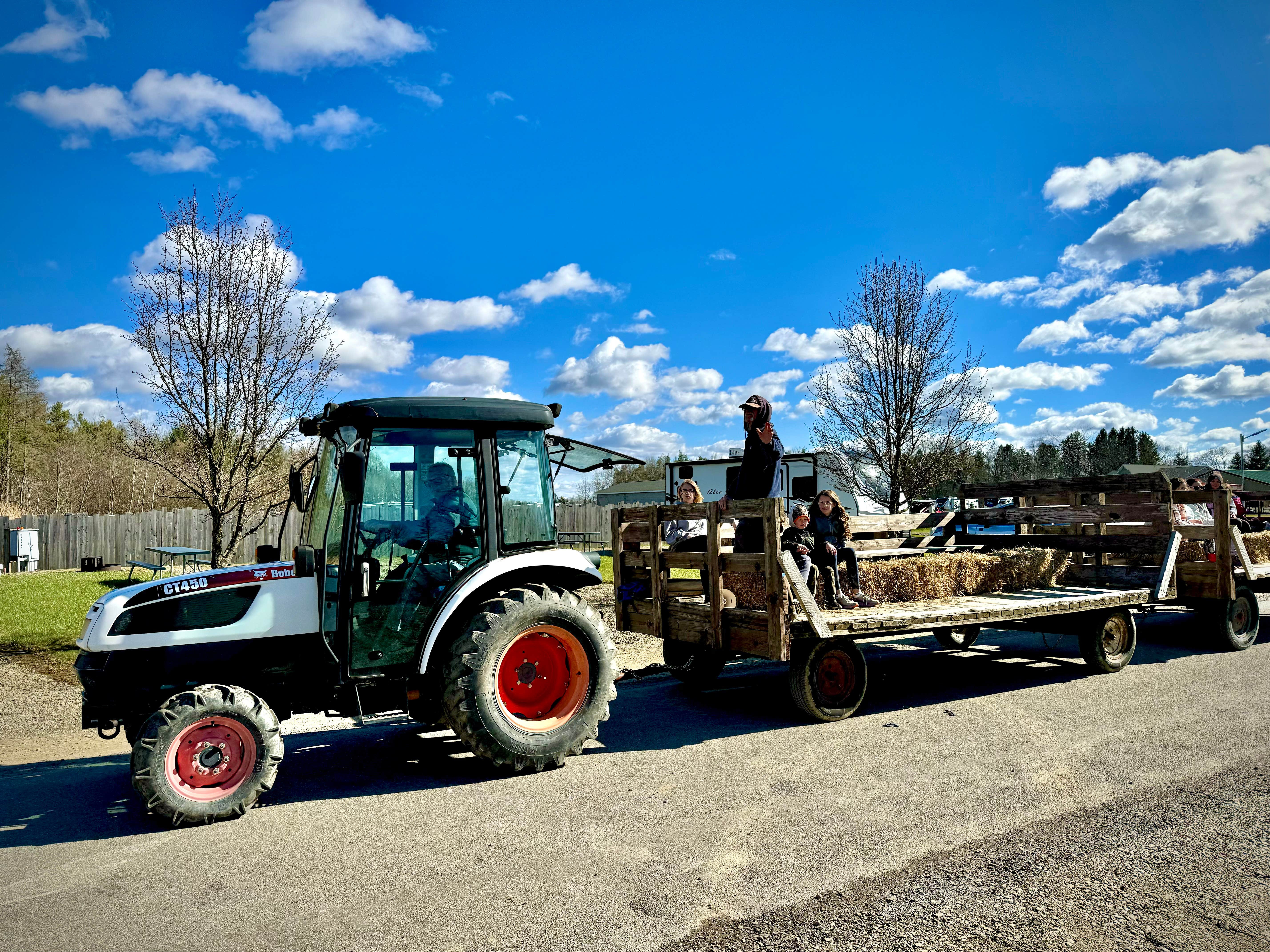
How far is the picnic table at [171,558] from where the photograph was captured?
48.8 ft

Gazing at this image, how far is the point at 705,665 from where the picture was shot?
8.01 metres

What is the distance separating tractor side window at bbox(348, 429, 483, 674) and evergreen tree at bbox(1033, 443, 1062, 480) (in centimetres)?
9086

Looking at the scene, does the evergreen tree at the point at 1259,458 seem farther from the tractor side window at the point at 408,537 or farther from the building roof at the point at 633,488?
the tractor side window at the point at 408,537

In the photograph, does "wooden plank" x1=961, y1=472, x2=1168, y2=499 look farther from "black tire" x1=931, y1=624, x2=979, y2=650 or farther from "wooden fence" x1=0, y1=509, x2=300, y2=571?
"wooden fence" x1=0, y1=509, x2=300, y2=571

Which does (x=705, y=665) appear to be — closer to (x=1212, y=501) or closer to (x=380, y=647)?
(x=380, y=647)

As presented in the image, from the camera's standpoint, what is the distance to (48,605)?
14.0 m

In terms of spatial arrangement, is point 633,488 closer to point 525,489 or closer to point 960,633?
point 960,633

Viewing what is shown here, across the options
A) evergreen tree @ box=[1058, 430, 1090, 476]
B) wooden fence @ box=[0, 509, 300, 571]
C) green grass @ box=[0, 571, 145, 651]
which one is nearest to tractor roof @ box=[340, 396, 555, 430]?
green grass @ box=[0, 571, 145, 651]

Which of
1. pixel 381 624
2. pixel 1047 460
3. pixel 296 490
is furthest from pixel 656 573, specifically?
pixel 1047 460

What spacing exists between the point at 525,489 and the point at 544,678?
4.47 ft

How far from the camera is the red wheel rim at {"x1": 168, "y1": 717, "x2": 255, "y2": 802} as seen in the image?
14.9 ft

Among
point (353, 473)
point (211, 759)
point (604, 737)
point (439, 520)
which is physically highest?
point (353, 473)

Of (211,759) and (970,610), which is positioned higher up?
(970,610)

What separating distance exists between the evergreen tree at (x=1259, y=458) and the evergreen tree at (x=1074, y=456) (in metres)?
16.3
